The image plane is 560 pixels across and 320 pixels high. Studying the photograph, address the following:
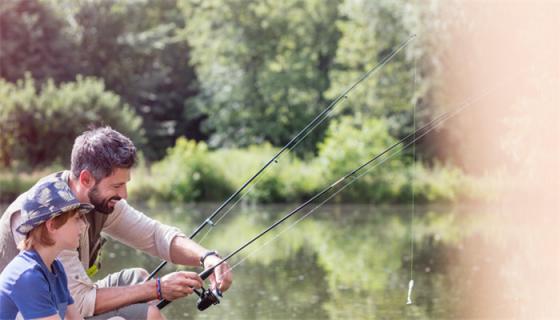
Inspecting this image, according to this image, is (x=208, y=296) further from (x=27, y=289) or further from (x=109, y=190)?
(x=27, y=289)

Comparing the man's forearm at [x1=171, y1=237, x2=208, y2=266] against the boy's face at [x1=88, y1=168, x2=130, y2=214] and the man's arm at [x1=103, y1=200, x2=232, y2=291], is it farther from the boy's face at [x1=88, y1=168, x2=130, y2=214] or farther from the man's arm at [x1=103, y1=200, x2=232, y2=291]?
the boy's face at [x1=88, y1=168, x2=130, y2=214]

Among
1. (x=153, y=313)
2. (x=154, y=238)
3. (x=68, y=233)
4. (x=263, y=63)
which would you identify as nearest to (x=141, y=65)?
(x=263, y=63)

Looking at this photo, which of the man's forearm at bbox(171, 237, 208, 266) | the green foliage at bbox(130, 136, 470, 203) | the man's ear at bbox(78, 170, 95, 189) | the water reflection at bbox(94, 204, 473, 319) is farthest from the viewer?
the green foliage at bbox(130, 136, 470, 203)

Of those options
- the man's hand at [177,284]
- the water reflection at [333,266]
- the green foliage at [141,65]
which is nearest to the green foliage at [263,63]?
the green foliage at [141,65]

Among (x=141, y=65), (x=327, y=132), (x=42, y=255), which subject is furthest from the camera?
(x=141, y=65)

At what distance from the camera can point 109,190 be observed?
3.54 m

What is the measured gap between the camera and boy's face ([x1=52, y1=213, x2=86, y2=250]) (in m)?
3.14

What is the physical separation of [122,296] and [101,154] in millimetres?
535

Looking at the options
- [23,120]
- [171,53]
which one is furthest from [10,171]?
[171,53]

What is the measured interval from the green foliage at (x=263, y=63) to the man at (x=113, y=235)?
2720 cm

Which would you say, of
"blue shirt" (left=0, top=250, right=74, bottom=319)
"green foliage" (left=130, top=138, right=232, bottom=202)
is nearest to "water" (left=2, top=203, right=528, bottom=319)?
"blue shirt" (left=0, top=250, right=74, bottom=319)

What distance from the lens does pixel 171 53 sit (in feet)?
117

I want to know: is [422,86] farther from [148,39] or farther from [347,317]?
[347,317]

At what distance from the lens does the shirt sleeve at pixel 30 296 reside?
9.84 feet
